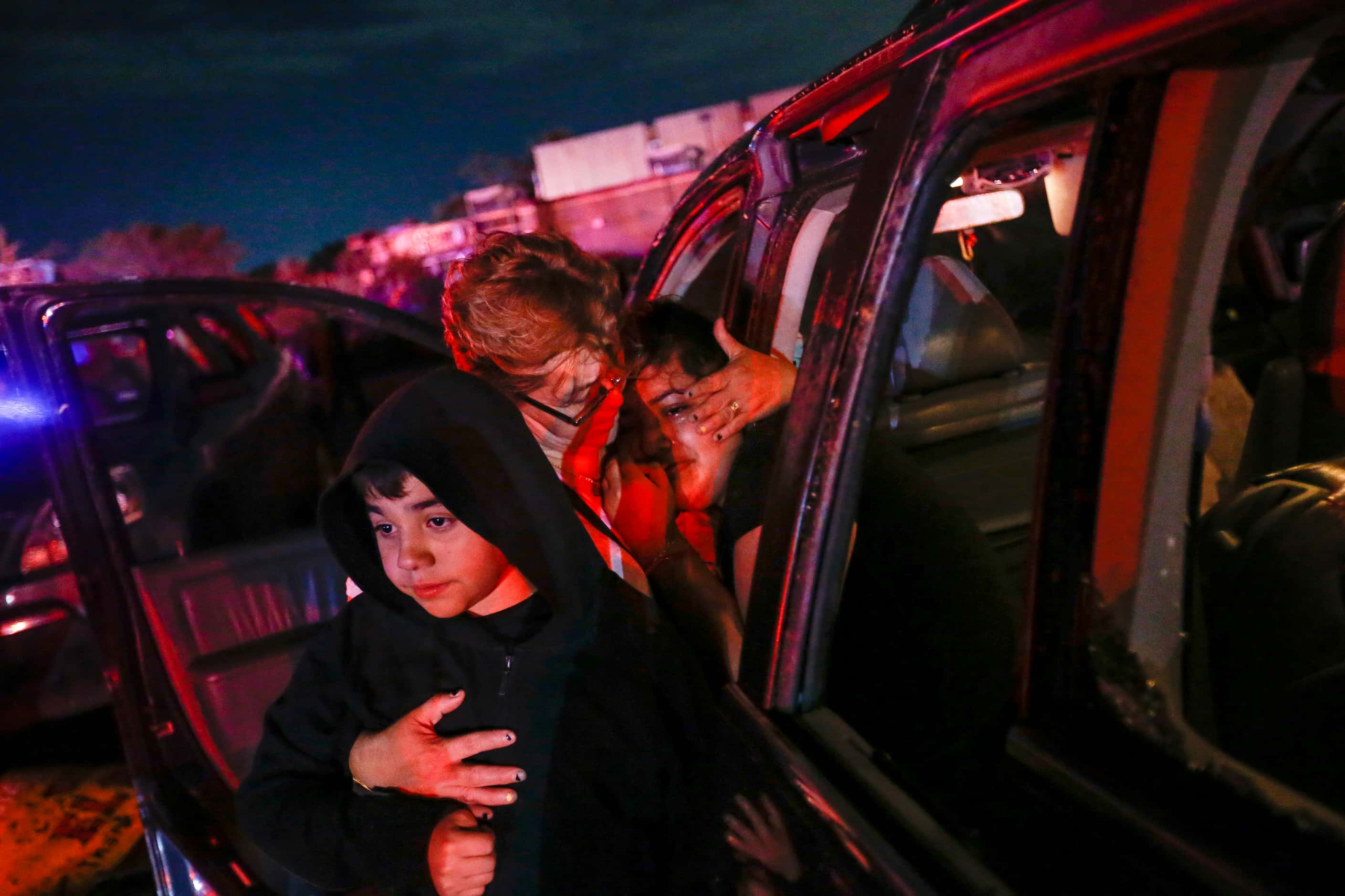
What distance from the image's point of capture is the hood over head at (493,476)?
1309 millimetres

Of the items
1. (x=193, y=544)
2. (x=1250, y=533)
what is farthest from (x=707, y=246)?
Result: (x=193, y=544)

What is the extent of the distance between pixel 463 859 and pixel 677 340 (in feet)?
3.24

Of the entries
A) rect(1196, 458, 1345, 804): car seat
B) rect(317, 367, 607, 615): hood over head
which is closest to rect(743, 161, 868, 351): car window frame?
rect(317, 367, 607, 615): hood over head

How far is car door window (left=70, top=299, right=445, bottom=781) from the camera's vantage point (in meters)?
2.76

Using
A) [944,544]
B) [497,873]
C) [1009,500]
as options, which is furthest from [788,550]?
[1009,500]

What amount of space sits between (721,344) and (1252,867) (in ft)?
4.17

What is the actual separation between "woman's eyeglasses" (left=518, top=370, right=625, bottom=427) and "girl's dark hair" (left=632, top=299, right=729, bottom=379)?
10 centimetres

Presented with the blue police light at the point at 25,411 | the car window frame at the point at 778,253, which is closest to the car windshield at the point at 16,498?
the blue police light at the point at 25,411

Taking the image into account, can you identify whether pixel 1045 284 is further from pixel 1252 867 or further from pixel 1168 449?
pixel 1252 867

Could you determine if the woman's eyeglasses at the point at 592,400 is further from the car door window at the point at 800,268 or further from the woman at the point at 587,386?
the car door window at the point at 800,268

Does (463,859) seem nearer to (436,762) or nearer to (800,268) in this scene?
(436,762)

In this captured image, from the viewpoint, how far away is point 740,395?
161 centimetres

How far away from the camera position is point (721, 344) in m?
1.79

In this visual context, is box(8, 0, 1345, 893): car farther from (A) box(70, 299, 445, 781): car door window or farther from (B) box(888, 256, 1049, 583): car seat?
(A) box(70, 299, 445, 781): car door window
